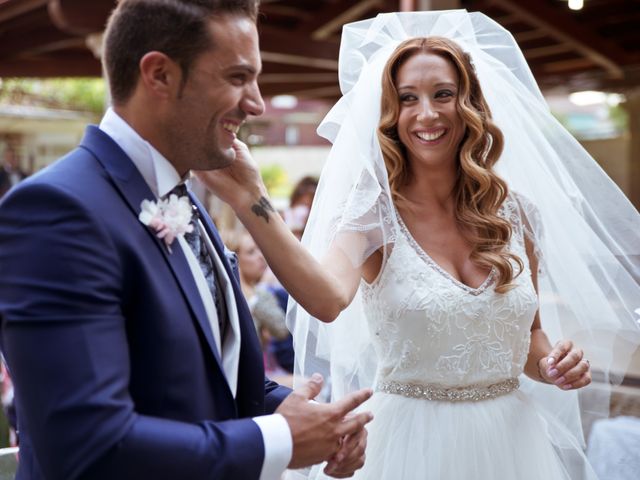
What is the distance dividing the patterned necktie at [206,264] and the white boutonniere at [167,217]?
0.09m

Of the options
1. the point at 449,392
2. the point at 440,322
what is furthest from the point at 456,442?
the point at 440,322

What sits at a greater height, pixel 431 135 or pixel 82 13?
pixel 82 13

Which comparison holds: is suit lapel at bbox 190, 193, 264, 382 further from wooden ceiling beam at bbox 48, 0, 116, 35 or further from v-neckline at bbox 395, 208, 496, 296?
wooden ceiling beam at bbox 48, 0, 116, 35

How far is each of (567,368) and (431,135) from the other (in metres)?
0.80

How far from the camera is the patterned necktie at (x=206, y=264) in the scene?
1.61 metres

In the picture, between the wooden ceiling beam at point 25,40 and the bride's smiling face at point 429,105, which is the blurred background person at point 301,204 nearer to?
the bride's smiling face at point 429,105

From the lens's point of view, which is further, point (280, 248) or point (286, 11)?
point (286, 11)

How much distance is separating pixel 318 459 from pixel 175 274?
0.43 m

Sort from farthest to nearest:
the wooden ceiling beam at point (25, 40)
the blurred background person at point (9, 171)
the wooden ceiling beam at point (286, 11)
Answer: the blurred background person at point (9, 171)
the wooden ceiling beam at point (25, 40)
the wooden ceiling beam at point (286, 11)

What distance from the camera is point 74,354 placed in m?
1.22

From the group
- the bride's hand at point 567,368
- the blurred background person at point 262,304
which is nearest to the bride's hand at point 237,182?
the bride's hand at point 567,368

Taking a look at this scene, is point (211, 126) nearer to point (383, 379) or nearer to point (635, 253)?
point (383, 379)

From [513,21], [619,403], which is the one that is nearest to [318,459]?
[619,403]

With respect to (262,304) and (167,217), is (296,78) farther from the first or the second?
(167,217)
